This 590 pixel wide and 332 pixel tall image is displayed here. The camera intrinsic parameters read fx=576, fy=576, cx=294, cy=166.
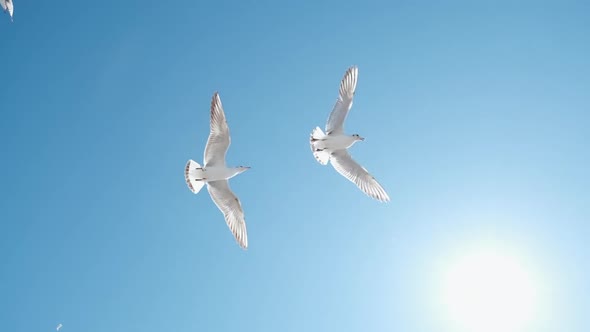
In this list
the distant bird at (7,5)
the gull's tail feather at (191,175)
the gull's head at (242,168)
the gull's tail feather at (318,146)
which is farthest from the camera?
the gull's tail feather at (318,146)

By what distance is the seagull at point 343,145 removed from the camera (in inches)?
622

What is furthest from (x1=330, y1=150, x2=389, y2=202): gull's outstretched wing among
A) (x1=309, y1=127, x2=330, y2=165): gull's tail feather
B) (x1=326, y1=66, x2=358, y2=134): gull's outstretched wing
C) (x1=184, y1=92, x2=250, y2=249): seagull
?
(x1=184, y1=92, x2=250, y2=249): seagull

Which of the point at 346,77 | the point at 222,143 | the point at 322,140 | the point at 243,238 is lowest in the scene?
the point at 243,238

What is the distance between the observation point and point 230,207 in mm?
16484

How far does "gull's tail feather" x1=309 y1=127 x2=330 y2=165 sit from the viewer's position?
16453 millimetres

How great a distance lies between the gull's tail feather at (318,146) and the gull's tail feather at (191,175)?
3337mm

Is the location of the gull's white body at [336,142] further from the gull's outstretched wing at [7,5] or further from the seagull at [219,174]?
the gull's outstretched wing at [7,5]

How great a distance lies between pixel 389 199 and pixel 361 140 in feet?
6.44

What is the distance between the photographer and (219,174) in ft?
51.5

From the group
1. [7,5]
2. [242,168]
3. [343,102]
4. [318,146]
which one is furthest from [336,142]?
[7,5]

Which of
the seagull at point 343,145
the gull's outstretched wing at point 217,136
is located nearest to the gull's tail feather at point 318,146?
the seagull at point 343,145

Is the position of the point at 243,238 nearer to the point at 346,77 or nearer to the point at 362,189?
the point at 362,189

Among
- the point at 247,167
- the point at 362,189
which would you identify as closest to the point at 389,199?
the point at 362,189

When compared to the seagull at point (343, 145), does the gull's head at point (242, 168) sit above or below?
below
